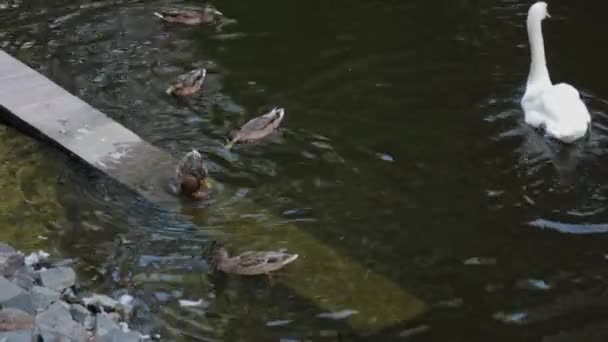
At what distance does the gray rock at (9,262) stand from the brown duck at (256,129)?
2206 millimetres

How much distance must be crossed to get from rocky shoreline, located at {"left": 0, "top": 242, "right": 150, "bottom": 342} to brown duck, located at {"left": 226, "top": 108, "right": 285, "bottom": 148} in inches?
75.4

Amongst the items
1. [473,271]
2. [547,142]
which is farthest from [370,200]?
[547,142]

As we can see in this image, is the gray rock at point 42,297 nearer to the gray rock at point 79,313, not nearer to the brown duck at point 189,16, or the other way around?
the gray rock at point 79,313

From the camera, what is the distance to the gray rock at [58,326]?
17.1 ft

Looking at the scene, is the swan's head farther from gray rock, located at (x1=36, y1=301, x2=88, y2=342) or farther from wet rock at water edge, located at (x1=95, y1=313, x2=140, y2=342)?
gray rock, located at (x1=36, y1=301, x2=88, y2=342)

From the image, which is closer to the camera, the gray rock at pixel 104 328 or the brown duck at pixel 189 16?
the gray rock at pixel 104 328

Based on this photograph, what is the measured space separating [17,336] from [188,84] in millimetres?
3791

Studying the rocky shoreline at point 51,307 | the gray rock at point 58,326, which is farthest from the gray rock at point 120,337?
the gray rock at point 58,326

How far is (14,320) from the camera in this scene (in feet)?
17.2

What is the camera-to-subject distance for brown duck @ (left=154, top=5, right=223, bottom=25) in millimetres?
9984

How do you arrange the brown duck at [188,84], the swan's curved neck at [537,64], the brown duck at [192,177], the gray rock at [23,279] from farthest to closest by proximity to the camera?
the brown duck at [188,84], the swan's curved neck at [537,64], the brown duck at [192,177], the gray rock at [23,279]

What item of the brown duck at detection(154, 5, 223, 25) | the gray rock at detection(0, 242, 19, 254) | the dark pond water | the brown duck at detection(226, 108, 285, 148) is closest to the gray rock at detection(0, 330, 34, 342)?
the dark pond water

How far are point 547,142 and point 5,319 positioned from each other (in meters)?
4.36

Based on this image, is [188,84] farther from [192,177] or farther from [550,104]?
[550,104]
